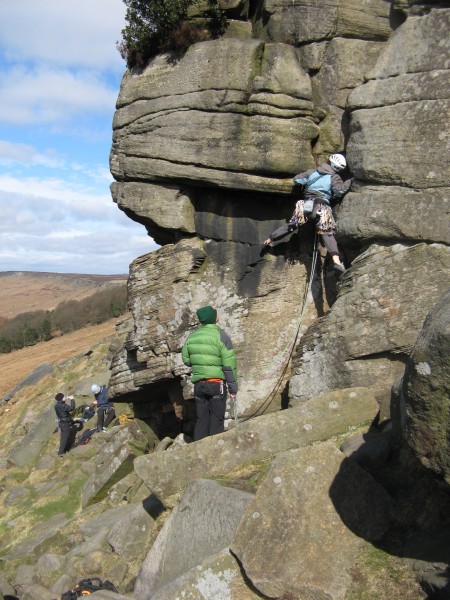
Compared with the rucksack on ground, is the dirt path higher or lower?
lower

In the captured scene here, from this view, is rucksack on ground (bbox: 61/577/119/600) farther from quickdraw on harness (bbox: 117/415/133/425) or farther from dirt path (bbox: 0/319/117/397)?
dirt path (bbox: 0/319/117/397)

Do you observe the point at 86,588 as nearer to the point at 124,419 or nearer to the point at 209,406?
the point at 209,406

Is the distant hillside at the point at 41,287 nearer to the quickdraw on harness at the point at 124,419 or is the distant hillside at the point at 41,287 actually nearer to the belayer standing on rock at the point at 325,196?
the quickdraw on harness at the point at 124,419

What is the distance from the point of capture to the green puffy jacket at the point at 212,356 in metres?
10.7

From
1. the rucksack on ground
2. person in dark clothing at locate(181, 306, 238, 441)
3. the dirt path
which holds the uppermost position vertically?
person in dark clothing at locate(181, 306, 238, 441)

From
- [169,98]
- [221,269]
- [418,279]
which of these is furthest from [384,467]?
[169,98]

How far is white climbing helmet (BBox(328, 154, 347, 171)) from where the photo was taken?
13.1 metres

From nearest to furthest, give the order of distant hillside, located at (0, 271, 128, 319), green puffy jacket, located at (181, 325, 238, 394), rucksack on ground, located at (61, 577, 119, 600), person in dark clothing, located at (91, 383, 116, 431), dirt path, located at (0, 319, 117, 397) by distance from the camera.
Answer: rucksack on ground, located at (61, 577, 119, 600), green puffy jacket, located at (181, 325, 238, 394), person in dark clothing, located at (91, 383, 116, 431), dirt path, located at (0, 319, 117, 397), distant hillside, located at (0, 271, 128, 319)

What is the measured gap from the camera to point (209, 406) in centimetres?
1099

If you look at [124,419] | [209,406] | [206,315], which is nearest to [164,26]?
[206,315]

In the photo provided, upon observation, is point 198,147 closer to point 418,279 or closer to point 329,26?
point 329,26

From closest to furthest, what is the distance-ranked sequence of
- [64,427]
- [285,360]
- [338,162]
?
[338,162] < [285,360] < [64,427]

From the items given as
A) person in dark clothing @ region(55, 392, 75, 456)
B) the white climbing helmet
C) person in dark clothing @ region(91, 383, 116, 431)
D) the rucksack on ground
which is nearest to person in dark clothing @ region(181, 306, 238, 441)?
the rucksack on ground

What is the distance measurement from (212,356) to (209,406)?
947 millimetres
